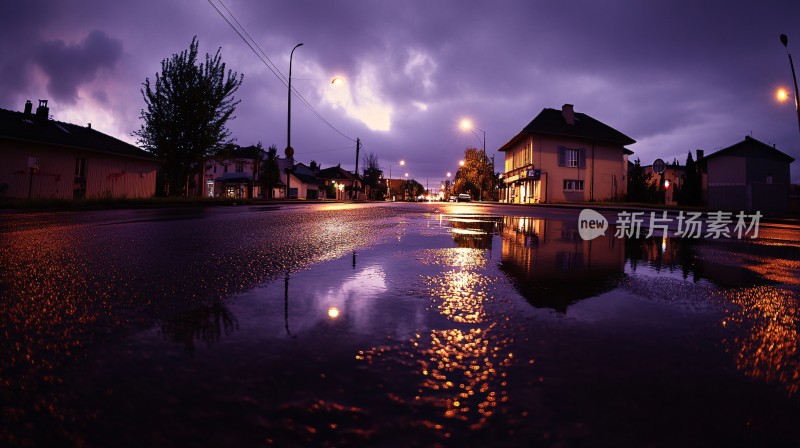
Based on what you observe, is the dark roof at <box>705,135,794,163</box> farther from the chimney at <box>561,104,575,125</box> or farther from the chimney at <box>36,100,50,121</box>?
the chimney at <box>36,100,50,121</box>

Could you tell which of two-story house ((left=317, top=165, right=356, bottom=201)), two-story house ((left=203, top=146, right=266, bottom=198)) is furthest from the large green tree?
two-story house ((left=317, top=165, right=356, bottom=201))

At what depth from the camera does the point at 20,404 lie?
137 cm

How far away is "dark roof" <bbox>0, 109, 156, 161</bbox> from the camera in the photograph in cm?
2558

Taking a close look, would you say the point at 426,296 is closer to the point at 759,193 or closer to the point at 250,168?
the point at 759,193

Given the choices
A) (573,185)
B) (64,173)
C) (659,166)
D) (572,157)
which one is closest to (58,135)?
(64,173)

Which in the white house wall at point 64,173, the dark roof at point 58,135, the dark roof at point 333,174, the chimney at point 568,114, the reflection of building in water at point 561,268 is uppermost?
the chimney at point 568,114

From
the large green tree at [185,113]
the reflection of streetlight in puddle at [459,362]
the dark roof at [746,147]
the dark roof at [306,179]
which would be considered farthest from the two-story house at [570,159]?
the dark roof at [306,179]

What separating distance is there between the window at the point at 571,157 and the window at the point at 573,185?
164 cm

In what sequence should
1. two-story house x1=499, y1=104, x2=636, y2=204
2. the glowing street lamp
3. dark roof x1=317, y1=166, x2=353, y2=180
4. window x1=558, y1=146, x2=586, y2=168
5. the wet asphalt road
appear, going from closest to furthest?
the wet asphalt road, the glowing street lamp, two-story house x1=499, y1=104, x2=636, y2=204, window x1=558, y1=146, x2=586, y2=168, dark roof x1=317, y1=166, x2=353, y2=180

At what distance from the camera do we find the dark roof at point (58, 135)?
25578 millimetres

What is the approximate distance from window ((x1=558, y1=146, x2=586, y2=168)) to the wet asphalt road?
135 feet

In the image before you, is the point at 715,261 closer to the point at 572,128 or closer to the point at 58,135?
the point at 58,135

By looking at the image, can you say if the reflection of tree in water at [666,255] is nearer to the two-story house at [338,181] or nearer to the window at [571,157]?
the window at [571,157]

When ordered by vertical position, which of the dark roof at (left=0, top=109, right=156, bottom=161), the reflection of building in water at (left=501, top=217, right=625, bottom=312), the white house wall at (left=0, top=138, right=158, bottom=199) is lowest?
the reflection of building in water at (left=501, top=217, right=625, bottom=312)
